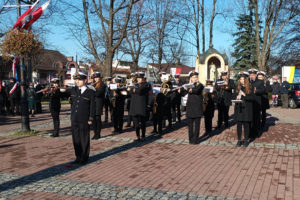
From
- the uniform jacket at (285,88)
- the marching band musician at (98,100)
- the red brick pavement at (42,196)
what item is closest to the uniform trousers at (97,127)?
the marching band musician at (98,100)

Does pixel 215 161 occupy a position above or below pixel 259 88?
below

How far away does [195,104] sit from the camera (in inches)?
330

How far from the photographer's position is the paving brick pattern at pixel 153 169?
186 inches

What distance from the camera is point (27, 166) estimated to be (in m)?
6.26

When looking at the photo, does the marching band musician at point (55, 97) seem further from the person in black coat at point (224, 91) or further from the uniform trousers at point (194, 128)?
the person in black coat at point (224, 91)

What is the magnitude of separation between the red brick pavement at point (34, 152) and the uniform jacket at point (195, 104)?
87.4 inches

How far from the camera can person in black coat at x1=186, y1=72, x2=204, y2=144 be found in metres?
8.34

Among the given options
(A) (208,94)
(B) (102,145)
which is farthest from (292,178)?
(A) (208,94)

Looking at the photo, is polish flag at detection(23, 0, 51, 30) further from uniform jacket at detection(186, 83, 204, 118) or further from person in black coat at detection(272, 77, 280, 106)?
person in black coat at detection(272, 77, 280, 106)

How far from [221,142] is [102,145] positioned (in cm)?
324

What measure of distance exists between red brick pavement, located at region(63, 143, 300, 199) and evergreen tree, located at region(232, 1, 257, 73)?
36.9 metres

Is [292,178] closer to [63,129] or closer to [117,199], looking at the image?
[117,199]

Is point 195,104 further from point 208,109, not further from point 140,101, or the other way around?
point 208,109

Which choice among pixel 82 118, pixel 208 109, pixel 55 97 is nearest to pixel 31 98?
pixel 55 97
